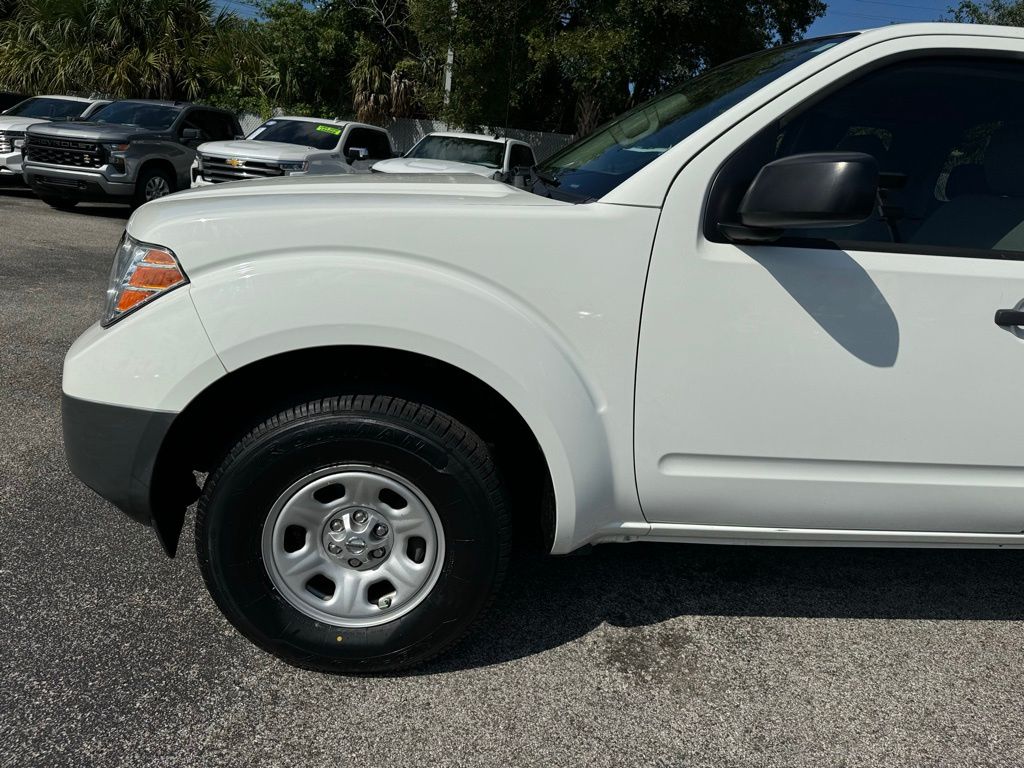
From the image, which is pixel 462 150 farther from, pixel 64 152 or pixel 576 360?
pixel 576 360

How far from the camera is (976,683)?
256 cm

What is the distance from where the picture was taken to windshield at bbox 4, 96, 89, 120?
1364 cm

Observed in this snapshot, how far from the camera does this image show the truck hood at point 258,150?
10398 millimetres

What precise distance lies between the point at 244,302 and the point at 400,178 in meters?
0.81

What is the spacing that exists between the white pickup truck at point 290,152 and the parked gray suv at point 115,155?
991mm

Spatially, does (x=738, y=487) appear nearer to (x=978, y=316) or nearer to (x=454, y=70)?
(x=978, y=316)

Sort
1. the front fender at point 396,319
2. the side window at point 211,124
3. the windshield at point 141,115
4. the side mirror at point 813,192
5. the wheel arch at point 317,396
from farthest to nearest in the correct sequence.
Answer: the side window at point 211,124 → the windshield at point 141,115 → the wheel arch at point 317,396 → the front fender at point 396,319 → the side mirror at point 813,192

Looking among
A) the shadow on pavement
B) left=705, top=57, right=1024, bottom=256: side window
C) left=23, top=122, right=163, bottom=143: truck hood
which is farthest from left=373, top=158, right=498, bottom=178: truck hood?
left=705, top=57, right=1024, bottom=256: side window

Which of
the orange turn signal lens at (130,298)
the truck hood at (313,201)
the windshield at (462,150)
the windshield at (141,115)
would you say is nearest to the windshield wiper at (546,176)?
the truck hood at (313,201)

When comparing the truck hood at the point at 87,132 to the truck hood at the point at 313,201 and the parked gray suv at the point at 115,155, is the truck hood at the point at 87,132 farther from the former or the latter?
the truck hood at the point at 313,201

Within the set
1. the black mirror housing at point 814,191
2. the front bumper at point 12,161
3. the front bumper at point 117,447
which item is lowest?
the front bumper at point 12,161

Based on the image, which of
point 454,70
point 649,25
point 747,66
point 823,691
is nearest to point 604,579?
point 823,691

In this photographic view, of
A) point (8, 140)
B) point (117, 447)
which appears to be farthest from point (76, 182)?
point (117, 447)

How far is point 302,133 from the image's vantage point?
11734 millimetres
